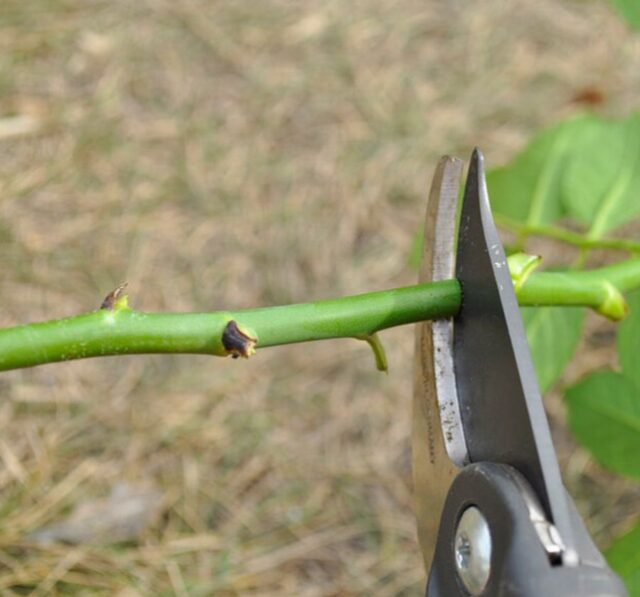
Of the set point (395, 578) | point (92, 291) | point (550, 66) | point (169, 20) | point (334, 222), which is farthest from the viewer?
point (550, 66)

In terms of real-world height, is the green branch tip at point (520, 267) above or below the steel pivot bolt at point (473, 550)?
above

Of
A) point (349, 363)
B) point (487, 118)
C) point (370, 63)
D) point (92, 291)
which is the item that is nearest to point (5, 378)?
point (92, 291)

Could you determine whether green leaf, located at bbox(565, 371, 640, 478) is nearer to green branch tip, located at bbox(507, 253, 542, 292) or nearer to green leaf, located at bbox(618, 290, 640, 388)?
green leaf, located at bbox(618, 290, 640, 388)

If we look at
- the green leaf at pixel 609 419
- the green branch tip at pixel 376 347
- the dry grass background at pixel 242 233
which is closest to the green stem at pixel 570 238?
the green leaf at pixel 609 419

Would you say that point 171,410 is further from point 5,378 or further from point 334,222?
point 334,222

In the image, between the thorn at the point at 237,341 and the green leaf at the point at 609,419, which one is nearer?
the thorn at the point at 237,341

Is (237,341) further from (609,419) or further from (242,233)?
(242,233)

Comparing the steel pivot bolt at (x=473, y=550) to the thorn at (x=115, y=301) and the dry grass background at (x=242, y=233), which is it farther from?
the dry grass background at (x=242, y=233)
